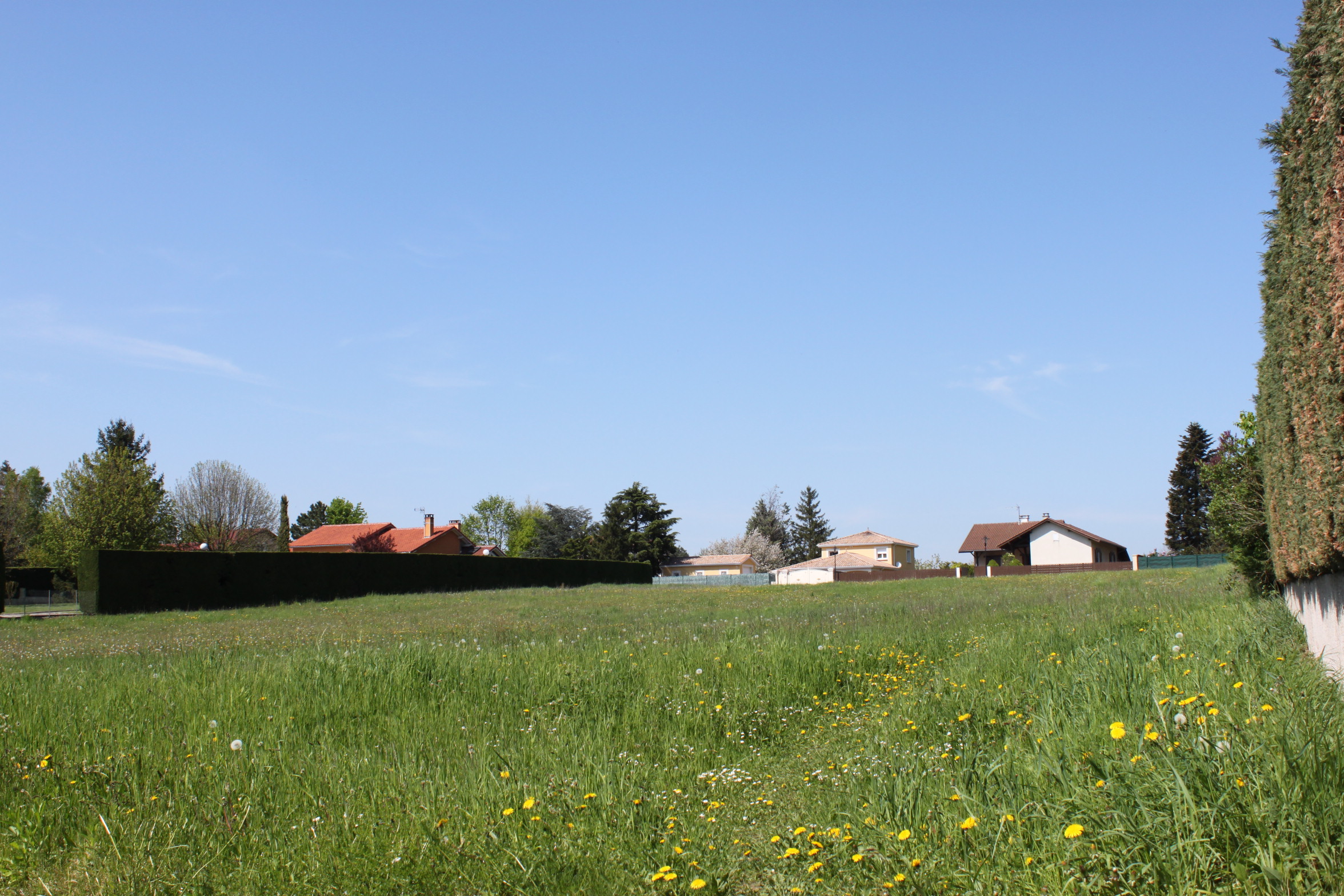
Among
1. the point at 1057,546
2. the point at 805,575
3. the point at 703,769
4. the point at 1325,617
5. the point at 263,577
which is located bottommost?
the point at 805,575

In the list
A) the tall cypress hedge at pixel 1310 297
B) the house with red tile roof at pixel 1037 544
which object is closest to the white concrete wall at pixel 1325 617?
the tall cypress hedge at pixel 1310 297

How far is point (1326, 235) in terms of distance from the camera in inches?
177

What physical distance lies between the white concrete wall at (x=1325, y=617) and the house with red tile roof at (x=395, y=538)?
70152mm

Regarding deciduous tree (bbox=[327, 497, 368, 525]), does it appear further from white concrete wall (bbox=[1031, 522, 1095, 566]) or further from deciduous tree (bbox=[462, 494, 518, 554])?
white concrete wall (bbox=[1031, 522, 1095, 566])

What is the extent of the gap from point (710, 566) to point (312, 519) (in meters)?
59.6

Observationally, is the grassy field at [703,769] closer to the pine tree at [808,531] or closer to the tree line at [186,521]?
the tree line at [186,521]

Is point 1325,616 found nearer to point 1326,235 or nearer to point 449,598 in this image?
point 1326,235

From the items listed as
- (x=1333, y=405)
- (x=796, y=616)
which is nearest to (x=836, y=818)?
(x=1333, y=405)

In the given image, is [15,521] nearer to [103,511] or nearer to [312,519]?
[103,511]

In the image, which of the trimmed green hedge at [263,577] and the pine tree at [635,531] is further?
the pine tree at [635,531]

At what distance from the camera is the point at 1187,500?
248ft

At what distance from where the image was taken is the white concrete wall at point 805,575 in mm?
68062

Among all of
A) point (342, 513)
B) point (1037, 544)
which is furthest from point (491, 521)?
point (1037, 544)

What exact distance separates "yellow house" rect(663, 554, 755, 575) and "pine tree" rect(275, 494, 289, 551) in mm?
38075
